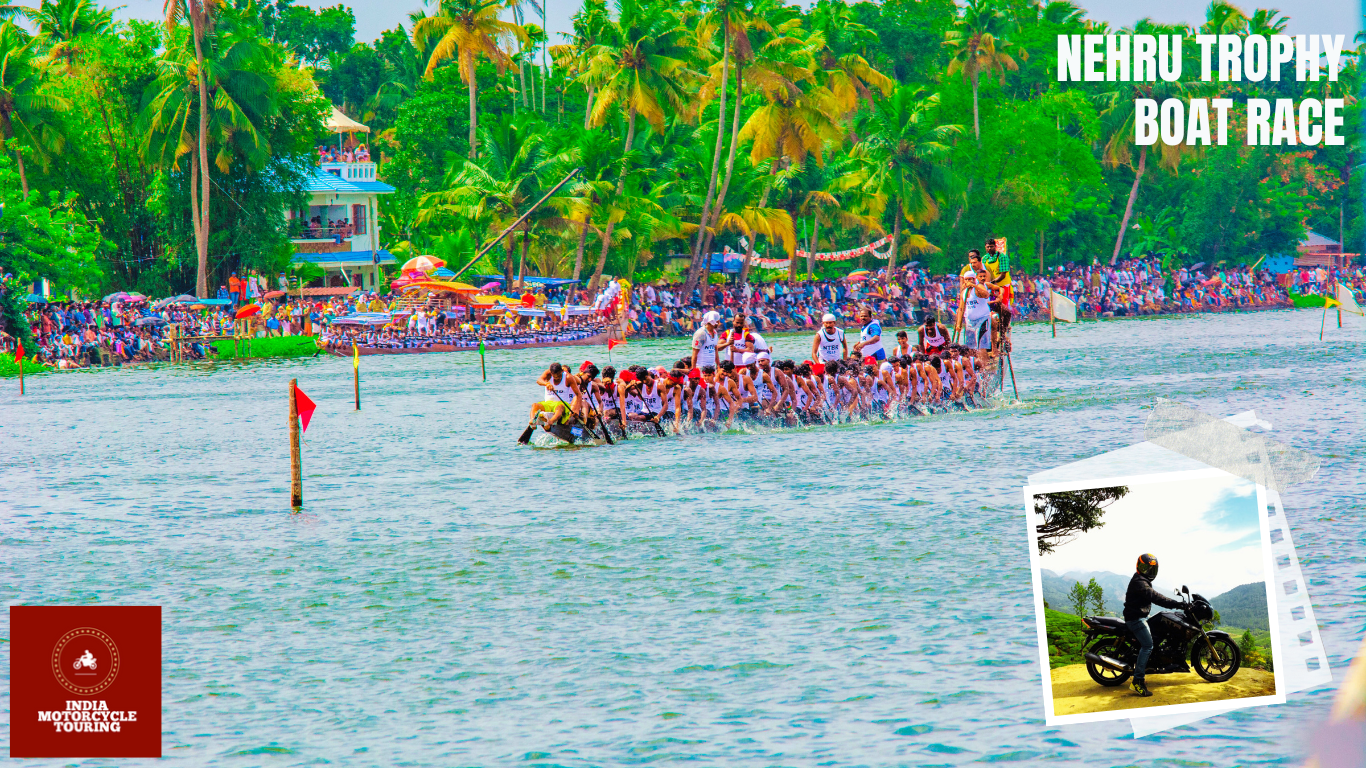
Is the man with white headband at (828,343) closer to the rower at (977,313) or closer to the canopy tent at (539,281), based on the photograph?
the rower at (977,313)

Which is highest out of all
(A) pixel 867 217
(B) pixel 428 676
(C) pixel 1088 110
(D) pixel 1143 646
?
(C) pixel 1088 110

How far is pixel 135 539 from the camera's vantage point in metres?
16.8

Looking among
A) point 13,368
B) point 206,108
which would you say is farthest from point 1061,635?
point 206,108

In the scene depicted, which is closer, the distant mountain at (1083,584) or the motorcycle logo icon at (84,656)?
the distant mountain at (1083,584)

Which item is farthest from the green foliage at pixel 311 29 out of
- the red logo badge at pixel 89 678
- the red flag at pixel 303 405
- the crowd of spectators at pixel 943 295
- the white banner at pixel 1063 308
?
the red logo badge at pixel 89 678

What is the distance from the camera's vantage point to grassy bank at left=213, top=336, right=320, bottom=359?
4981 centimetres

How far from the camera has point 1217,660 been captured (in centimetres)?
543

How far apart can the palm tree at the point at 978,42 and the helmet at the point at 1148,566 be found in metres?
64.5

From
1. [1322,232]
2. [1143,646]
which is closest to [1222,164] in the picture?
[1322,232]

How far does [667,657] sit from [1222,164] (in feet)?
219

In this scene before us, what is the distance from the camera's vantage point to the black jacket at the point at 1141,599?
201 inches

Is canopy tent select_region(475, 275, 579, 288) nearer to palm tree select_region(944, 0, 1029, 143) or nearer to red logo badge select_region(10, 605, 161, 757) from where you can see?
palm tree select_region(944, 0, 1029, 143)

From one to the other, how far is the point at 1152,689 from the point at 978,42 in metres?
66.7

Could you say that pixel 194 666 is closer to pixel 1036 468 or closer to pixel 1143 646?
pixel 1143 646
